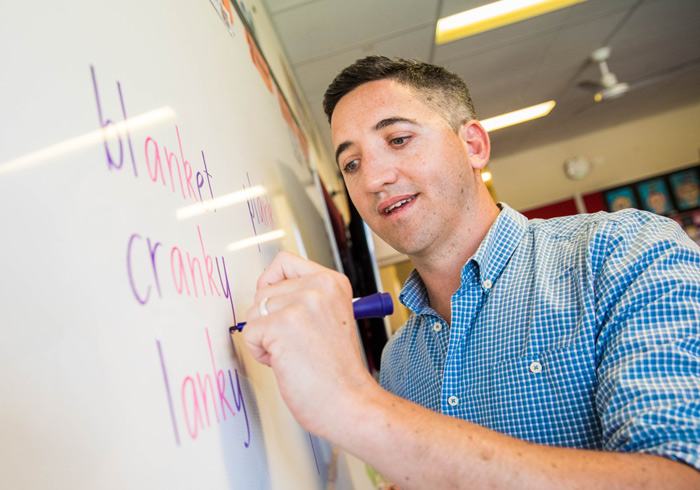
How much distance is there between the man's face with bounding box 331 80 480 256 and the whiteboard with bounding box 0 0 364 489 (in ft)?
1.34

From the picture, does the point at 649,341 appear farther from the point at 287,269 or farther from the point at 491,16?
the point at 491,16

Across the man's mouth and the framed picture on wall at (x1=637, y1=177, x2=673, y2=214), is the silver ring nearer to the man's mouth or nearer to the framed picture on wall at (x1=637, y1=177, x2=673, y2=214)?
the man's mouth

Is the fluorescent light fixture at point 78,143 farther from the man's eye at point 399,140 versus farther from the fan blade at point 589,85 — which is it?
the fan blade at point 589,85

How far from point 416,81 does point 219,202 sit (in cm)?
63

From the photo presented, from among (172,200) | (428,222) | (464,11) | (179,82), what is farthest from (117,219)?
(464,11)

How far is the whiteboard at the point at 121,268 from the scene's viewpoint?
7.6 inches

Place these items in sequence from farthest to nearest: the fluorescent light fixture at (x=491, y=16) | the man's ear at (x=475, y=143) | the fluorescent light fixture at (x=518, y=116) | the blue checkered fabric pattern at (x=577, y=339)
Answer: the fluorescent light fixture at (x=518, y=116)
the fluorescent light fixture at (x=491, y=16)
the man's ear at (x=475, y=143)
the blue checkered fabric pattern at (x=577, y=339)

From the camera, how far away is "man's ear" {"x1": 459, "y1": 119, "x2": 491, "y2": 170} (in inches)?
38.7

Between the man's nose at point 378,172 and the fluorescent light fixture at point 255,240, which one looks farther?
the man's nose at point 378,172

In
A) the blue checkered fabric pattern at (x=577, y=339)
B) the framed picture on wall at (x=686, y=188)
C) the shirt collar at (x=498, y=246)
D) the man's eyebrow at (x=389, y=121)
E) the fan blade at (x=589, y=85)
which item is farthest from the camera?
the framed picture on wall at (x=686, y=188)

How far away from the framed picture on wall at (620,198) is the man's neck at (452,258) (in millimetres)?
4906

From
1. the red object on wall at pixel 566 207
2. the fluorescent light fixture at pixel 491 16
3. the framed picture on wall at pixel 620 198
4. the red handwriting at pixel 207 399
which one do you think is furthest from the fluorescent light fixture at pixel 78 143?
the framed picture on wall at pixel 620 198

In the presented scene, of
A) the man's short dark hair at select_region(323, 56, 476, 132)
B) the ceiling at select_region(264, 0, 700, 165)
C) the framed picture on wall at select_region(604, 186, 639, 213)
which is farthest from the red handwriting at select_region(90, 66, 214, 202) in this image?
the framed picture on wall at select_region(604, 186, 639, 213)

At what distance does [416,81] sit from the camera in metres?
0.94
